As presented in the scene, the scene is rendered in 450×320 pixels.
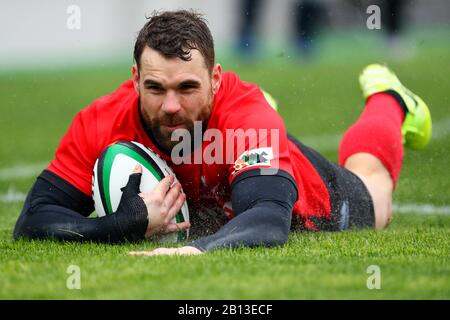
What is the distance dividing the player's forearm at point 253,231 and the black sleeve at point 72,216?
0.39 metres

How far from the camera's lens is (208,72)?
4773 millimetres

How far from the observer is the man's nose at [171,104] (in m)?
4.61

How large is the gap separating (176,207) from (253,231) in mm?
513

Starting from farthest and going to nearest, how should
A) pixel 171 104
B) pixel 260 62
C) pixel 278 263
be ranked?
pixel 260 62 < pixel 171 104 < pixel 278 263

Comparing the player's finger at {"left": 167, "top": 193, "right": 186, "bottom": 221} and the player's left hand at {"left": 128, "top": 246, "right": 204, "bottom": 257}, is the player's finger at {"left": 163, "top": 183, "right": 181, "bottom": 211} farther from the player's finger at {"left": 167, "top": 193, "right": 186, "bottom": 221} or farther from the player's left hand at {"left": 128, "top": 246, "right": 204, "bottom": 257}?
the player's left hand at {"left": 128, "top": 246, "right": 204, "bottom": 257}

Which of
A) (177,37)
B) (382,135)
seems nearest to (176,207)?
(177,37)

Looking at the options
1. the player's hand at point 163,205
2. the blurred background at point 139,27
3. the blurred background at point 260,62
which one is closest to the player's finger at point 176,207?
the player's hand at point 163,205

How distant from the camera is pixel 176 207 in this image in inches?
187

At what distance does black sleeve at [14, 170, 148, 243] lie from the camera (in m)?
4.63

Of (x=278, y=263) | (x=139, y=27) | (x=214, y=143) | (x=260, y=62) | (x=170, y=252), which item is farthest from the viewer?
(x=139, y=27)

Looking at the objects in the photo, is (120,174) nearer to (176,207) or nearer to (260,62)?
(176,207)

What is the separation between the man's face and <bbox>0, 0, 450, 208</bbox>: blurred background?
6.10ft
